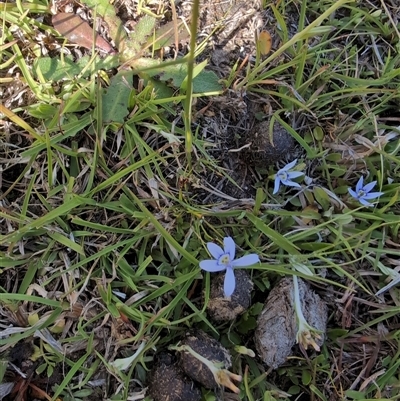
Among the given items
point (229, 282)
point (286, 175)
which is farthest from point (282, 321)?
point (286, 175)

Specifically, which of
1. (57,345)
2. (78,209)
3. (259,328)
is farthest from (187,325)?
(78,209)

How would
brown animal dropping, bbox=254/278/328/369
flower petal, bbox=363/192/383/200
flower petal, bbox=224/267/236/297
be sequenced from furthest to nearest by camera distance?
flower petal, bbox=363/192/383/200 → brown animal dropping, bbox=254/278/328/369 → flower petal, bbox=224/267/236/297

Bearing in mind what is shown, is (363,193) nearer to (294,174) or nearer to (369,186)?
(369,186)

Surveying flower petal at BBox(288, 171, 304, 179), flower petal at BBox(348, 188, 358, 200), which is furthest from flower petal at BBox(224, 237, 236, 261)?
flower petal at BBox(348, 188, 358, 200)

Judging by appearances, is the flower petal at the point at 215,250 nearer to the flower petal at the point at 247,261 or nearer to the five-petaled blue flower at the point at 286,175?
the flower petal at the point at 247,261

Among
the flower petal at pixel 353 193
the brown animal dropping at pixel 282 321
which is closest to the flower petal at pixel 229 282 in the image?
the brown animal dropping at pixel 282 321

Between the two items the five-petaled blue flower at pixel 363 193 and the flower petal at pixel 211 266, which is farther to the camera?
the five-petaled blue flower at pixel 363 193

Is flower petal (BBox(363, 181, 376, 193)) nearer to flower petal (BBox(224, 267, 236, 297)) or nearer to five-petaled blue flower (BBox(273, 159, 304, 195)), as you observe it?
five-petaled blue flower (BBox(273, 159, 304, 195))
